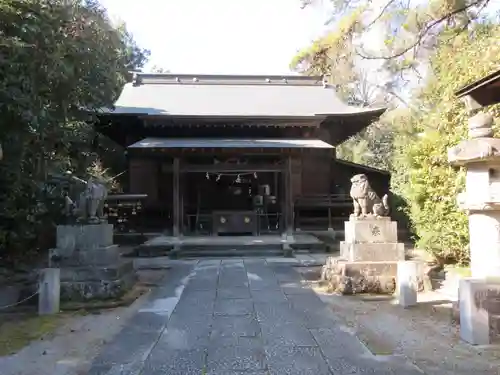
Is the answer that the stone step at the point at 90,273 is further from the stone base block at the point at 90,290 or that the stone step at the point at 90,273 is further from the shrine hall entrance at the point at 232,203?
the shrine hall entrance at the point at 232,203

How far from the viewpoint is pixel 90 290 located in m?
6.76

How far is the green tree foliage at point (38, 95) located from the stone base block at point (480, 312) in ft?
22.4

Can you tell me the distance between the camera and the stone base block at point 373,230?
7.50 metres

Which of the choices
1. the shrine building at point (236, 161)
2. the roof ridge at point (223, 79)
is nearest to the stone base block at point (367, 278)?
the shrine building at point (236, 161)

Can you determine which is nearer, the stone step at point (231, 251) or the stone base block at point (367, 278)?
the stone base block at point (367, 278)

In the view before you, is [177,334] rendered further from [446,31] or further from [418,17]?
[446,31]

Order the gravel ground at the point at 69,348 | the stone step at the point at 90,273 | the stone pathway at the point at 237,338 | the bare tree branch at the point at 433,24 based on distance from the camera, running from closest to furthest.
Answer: the stone pathway at the point at 237,338 < the gravel ground at the point at 69,348 < the bare tree branch at the point at 433,24 < the stone step at the point at 90,273

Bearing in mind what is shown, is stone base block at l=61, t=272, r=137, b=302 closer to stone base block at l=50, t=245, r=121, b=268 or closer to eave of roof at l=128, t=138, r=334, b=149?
stone base block at l=50, t=245, r=121, b=268

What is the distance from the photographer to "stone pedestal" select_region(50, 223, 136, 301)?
674 cm

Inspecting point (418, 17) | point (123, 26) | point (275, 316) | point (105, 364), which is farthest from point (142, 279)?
point (123, 26)

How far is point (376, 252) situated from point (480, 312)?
2.96m

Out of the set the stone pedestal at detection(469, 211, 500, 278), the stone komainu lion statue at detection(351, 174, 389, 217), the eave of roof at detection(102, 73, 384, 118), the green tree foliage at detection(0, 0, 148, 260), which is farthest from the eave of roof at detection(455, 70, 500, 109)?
the eave of roof at detection(102, 73, 384, 118)

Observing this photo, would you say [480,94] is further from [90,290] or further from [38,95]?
[38,95]

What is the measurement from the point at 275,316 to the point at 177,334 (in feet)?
4.67
